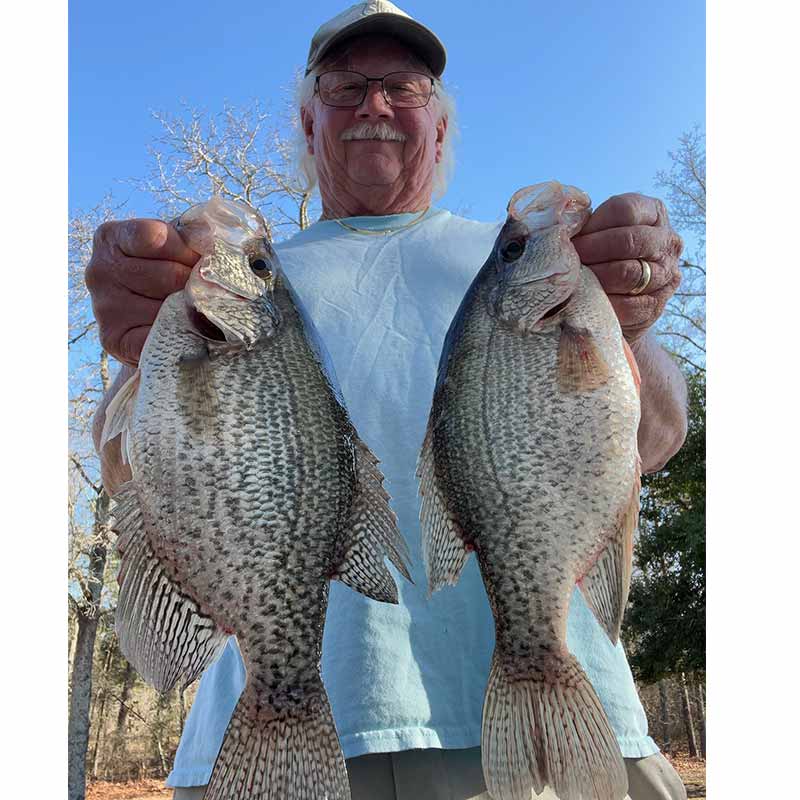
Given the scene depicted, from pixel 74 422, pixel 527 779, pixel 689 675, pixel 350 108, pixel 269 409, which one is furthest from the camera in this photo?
pixel 689 675

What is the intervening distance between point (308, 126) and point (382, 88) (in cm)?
47

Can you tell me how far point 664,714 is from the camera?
17.2 m

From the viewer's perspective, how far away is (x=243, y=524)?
138 cm

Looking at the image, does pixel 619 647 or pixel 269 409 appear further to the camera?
pixel 619 647

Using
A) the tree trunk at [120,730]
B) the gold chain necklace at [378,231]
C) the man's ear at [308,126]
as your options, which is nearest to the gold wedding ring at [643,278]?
the gold chain necklace at [378,231]

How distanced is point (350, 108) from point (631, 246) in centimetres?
114

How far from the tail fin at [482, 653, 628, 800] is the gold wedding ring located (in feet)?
2.41

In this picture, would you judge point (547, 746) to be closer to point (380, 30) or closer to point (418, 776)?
point (418, 776)

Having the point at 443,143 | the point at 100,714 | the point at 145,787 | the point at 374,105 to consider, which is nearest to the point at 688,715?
the point at 145,787

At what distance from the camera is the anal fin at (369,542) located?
4.72ft

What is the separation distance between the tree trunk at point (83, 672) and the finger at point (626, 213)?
1037 cm
